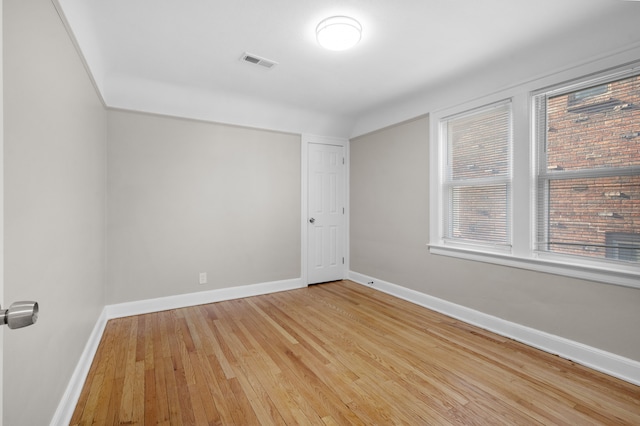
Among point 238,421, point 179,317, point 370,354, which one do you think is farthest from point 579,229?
point 179,317

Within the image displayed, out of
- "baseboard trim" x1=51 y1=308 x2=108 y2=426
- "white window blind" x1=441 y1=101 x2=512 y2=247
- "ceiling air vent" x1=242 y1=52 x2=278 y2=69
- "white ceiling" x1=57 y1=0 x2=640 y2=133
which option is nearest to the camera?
"baseboard trim" x1=51 y1=308 x2=108 y2=426

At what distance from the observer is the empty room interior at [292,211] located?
1.75 meters

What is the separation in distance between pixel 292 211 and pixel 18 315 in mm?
3772

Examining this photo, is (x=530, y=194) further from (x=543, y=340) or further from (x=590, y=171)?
(x=543, y=340)

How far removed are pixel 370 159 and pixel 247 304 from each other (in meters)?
2.60

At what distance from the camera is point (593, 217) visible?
235cm

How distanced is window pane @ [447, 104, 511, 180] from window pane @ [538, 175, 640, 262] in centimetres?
52

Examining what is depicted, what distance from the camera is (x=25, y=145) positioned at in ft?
4.17

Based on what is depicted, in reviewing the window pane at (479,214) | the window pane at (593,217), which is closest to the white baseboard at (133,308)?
the window pane at (479,214)

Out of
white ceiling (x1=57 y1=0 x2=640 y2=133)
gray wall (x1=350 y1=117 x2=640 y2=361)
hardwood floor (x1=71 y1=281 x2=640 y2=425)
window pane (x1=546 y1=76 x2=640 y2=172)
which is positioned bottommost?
hardwood floor (x1=71 y1=281 x2=640 y2=425)

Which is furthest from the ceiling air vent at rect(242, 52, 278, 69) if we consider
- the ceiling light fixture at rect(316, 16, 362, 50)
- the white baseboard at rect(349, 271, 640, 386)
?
the white baseboard at rect(349, 271, 640, 386)

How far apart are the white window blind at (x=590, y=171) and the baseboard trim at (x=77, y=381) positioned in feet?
11.7

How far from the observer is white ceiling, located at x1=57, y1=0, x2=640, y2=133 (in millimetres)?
2080

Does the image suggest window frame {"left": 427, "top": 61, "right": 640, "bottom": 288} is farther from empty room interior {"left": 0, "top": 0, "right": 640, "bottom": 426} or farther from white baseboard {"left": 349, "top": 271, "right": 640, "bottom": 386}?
white baseboard {"left": 349, "top": 271, "right": 640, "bottom": 386}
